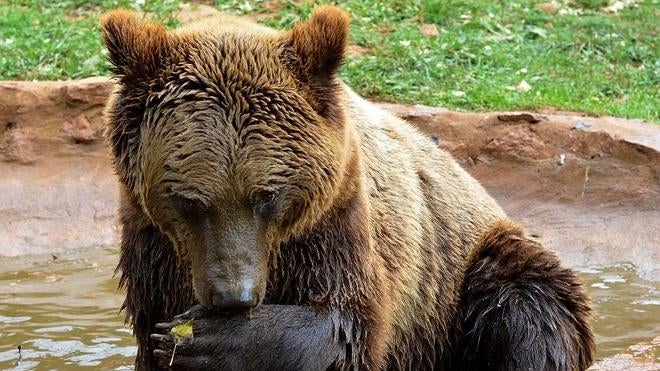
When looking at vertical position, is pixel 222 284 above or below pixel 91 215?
above

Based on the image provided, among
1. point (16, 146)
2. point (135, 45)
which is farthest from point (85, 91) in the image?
point (135, 45)

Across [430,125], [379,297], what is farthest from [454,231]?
[430,125]

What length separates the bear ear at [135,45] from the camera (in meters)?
4.71

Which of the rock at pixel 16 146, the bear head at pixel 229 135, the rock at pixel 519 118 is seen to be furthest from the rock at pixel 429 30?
the bear head at pixel 229 135

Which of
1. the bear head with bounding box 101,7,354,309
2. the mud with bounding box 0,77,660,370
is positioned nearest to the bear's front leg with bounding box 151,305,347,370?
the bear head with bounding box 101,7,354,309

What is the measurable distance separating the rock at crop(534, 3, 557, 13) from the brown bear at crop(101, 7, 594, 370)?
853 cm

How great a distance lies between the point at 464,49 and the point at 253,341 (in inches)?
313

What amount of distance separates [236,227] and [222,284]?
229 mm

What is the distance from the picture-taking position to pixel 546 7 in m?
14.3

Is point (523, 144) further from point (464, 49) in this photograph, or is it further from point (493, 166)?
point (464, 49)

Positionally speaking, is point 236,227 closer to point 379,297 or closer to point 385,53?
point 379,297

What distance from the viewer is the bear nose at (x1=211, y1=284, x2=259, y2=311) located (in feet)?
14.4

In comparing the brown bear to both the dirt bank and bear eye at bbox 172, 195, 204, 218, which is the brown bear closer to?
bear eye at bbox 172, 195, 204, 218

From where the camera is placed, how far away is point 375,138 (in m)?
5.95
